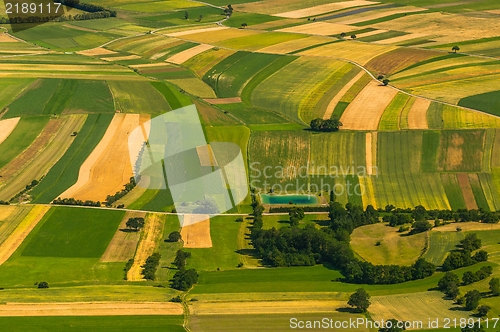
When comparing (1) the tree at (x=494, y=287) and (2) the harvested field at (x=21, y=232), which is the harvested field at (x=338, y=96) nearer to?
(2) the harvested field at (x=21, y=232)

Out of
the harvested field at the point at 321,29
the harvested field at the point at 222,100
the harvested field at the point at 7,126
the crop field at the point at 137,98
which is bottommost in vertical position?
the harvested field at the point at 7,126

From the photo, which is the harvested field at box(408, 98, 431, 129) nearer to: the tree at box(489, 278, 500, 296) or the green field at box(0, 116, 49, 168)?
the tree at box(489, 278, 500, 296)

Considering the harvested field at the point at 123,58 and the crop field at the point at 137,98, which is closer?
the crop field at the point at 137,98

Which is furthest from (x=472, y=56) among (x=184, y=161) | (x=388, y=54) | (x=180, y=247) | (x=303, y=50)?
(x=180, y=247)

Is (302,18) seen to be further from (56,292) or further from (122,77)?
(56,292)

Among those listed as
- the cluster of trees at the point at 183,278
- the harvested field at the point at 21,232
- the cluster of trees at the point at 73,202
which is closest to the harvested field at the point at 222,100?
the cluster of trees at the point at 73,202

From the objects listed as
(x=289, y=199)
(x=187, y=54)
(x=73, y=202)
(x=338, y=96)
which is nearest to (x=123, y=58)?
(x=187, y=54)

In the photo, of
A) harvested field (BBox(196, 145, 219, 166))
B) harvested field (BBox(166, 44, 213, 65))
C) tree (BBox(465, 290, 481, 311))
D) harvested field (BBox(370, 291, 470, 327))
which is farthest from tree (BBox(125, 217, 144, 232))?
harvested field (BBox(166, 44, 213, 65))
